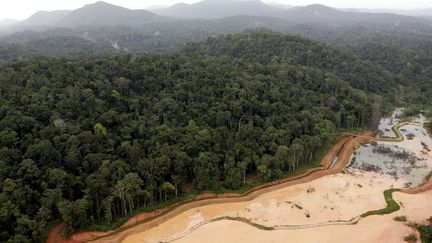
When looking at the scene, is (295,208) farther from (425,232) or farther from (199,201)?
(425,232)

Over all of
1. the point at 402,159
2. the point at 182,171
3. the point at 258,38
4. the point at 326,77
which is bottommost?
the point at 402,159

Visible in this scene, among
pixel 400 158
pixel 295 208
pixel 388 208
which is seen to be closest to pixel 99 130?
pixel 295 208

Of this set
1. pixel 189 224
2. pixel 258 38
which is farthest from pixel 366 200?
pixel 258 38

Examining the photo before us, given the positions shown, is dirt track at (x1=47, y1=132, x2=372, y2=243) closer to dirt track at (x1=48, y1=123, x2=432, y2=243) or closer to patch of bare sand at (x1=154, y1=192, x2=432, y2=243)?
dirt track at (x1=48, y1=123, x2=432, y2=243)

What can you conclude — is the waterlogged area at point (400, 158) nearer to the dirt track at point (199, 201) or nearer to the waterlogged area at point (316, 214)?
the waterlogged area at point (316, 214)

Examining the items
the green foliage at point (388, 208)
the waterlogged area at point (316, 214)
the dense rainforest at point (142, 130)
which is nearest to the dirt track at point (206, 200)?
the waterlogged area at point (316, 214)

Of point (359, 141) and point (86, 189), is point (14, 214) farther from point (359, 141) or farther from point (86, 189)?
point (359, 141)
